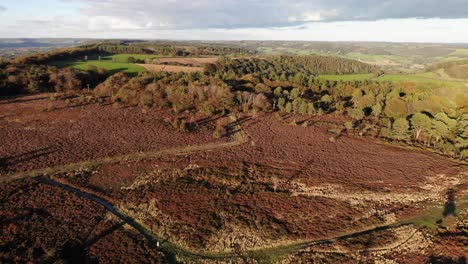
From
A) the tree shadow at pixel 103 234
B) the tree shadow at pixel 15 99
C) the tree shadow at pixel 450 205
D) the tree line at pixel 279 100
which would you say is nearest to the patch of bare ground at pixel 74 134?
the tree shadow at pixel 15 99

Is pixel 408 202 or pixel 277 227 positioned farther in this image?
pixel 408 202

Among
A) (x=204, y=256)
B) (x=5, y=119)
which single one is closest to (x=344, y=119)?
(x=204, y=256)

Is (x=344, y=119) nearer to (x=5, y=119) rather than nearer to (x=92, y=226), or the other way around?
(x=92, y=226)

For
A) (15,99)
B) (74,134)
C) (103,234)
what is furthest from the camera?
(15,99)

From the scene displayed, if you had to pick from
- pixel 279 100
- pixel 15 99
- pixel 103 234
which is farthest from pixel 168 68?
pixel 103 234

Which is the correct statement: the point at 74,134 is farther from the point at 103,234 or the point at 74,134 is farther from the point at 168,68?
the point at 168,68

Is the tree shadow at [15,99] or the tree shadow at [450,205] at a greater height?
the tree shadow at [15,99]

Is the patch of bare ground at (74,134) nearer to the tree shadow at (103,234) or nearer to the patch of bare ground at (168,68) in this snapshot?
the tree shadow at (103,234)

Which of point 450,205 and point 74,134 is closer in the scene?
point 450,205
